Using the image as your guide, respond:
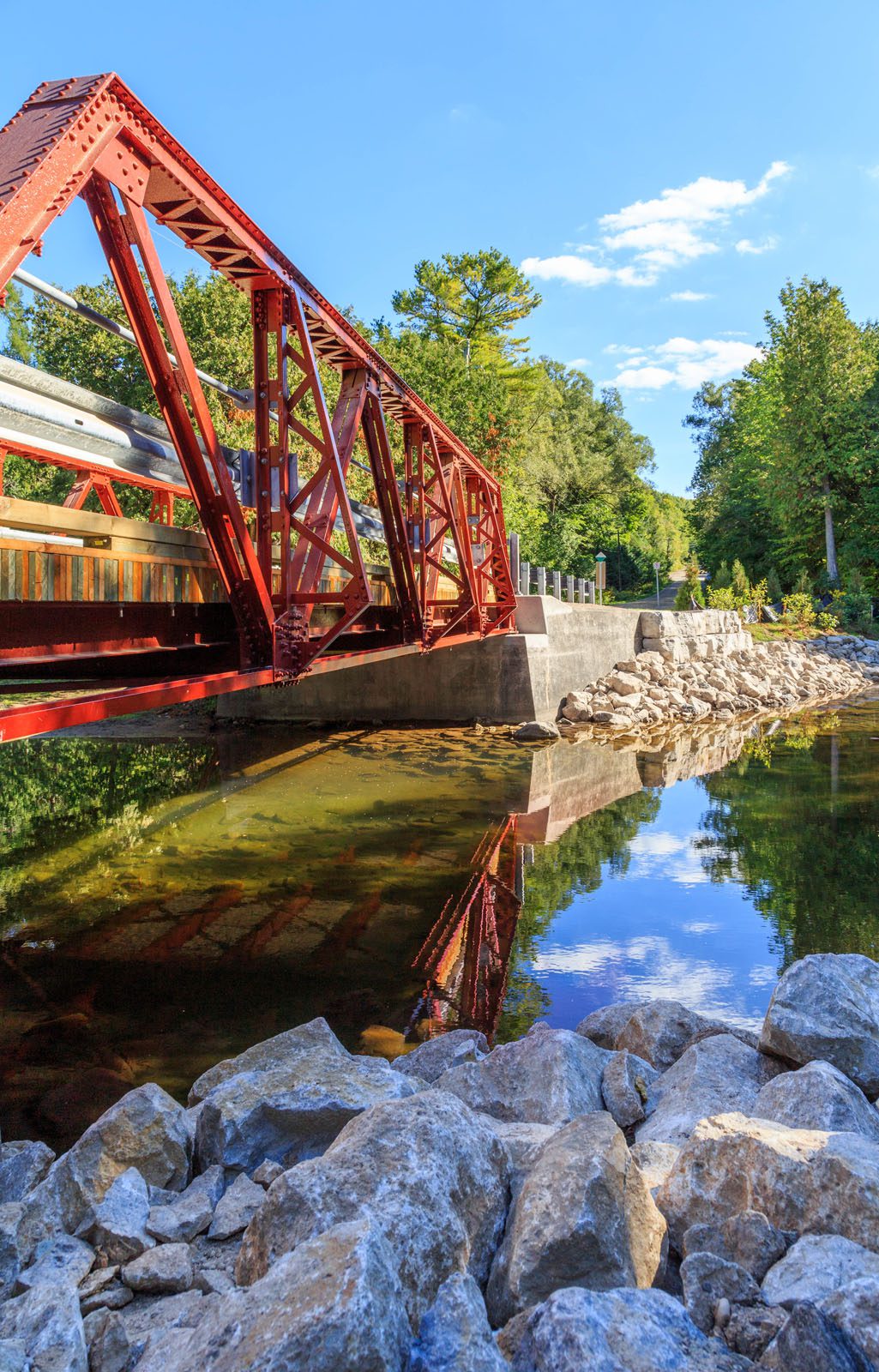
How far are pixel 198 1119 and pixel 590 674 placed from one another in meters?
18.0

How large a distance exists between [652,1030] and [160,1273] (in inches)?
114

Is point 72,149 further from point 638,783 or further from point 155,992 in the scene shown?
point 638,783

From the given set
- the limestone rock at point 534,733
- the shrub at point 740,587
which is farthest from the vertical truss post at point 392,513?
the shrub at point 740,587

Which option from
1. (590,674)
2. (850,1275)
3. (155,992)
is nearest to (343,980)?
(155,992)

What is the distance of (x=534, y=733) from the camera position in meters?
16.5

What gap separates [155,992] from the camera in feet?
19.9

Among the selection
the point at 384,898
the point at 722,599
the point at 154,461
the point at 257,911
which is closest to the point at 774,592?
the point at 722,599

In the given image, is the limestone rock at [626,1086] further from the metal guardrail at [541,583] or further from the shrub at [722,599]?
the shrub at [722,599]

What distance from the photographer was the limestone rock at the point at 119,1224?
2811 millimetres

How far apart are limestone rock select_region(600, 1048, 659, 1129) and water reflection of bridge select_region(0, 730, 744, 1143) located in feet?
4.78

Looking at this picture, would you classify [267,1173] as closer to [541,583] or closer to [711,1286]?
[711,1286]

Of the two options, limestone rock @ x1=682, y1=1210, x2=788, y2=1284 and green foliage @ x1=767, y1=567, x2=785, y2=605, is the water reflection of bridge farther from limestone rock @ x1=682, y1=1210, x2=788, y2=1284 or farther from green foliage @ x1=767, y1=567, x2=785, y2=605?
green foliage @ x1=767, y1=567, x2=785, y2=605

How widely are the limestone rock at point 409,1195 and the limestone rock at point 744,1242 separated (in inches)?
23.5

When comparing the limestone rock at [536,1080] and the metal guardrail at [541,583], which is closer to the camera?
the limestone rock at [536,1080]
